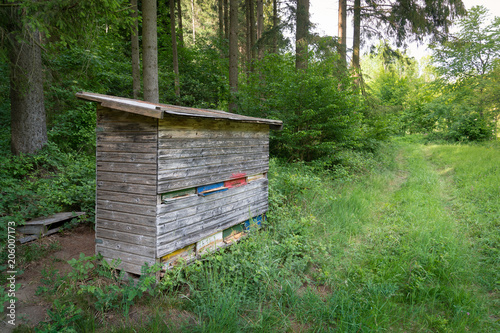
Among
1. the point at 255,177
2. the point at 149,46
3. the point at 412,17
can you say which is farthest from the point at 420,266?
the point at 412,17

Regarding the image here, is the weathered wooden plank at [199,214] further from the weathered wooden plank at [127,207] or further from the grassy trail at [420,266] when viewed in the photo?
the grassy trail at [420,266]

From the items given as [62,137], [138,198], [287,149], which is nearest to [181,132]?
[138,198]

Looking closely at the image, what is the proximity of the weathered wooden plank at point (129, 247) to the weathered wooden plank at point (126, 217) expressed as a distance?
0.94 feet

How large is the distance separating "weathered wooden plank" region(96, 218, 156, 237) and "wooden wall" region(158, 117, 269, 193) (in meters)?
0.52

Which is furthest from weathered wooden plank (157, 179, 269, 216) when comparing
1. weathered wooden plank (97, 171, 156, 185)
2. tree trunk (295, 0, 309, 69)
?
tree trunk (295, 0, 309, 69)

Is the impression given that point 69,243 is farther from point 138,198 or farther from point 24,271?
point 138,198

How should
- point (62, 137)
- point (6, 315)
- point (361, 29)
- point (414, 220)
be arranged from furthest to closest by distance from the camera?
point (361, 29), point (62, 137), point (414, 220), point (6, 315)

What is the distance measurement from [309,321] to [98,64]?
8.87 metres

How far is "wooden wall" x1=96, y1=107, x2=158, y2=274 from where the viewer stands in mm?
3408

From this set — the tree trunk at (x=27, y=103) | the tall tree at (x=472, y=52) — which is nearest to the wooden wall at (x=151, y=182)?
the tree trunk at (x=27, y=103)

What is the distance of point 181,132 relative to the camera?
3691 millimetres

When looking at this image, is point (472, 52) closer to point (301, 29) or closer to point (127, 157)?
point (301, 29)

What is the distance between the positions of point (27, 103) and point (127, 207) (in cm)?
495

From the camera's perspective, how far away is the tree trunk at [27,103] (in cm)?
613
